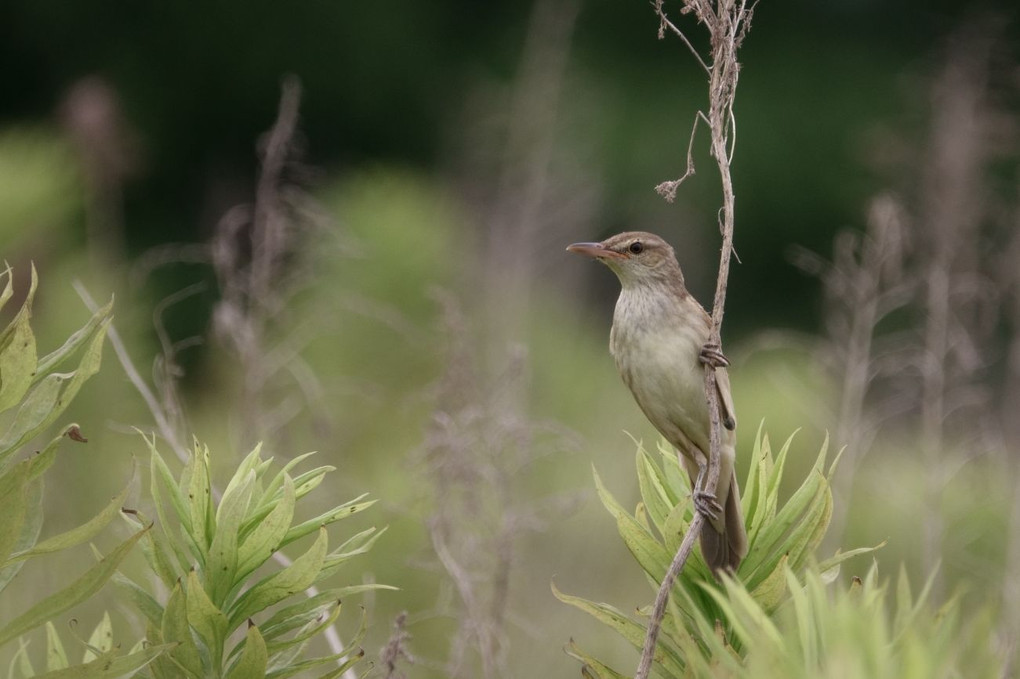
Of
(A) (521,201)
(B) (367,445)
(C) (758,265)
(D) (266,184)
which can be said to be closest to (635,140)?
(C) (758,265)

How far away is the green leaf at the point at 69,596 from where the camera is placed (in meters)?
1.21

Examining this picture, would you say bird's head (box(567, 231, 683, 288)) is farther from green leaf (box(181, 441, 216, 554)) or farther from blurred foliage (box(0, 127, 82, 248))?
blurred foliage (box(0, 127, 82, 248))

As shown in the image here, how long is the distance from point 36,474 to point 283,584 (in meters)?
0.24

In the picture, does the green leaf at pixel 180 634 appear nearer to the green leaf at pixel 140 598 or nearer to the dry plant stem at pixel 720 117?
the green leaf at pixel 140 598

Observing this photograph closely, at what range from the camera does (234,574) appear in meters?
1.32

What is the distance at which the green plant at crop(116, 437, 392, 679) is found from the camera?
4.17 feet

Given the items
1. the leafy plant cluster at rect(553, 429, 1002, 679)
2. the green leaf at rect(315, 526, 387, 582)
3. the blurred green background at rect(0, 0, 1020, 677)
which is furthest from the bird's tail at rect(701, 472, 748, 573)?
the green leaf at rect(315, 526, 387, 582)

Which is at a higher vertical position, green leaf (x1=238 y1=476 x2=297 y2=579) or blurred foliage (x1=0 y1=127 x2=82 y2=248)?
green leaf (x1=238 y1=476 x2=297 y2=579)

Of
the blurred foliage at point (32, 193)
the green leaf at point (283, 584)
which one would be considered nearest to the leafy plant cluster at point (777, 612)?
the green leaf at point (283, 584)

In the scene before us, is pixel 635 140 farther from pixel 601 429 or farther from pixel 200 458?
pixel 200 458

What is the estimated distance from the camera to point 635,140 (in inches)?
380

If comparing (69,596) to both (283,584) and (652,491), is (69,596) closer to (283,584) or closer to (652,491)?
(283,584)

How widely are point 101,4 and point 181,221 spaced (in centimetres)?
168

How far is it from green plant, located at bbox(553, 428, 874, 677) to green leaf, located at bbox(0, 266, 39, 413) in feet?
1.75
